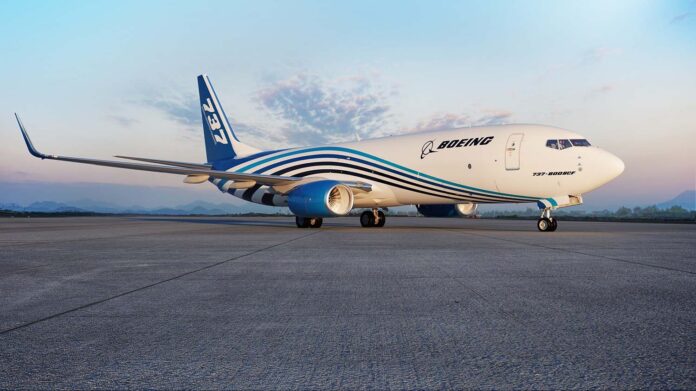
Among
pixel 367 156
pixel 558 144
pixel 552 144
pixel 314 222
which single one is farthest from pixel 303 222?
pixel 558 144

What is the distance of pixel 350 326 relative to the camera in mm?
3514

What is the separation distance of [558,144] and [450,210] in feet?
22.5

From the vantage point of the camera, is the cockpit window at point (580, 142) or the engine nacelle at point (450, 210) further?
the engine nacelle at point (450, 210)

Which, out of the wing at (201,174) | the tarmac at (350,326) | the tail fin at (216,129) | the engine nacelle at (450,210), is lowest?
the tarmac at (350,326)

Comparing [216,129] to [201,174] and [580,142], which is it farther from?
[580,142]

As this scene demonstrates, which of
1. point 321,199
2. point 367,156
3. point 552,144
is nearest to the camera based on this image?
point 552,144

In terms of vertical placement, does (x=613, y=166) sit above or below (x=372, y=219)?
above

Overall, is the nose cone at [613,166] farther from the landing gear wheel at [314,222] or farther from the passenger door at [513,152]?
the landing gear wheel at [314,222]

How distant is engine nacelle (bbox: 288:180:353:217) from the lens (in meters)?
17.3

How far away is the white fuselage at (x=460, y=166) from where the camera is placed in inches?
594

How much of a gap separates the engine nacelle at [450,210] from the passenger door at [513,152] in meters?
4.91

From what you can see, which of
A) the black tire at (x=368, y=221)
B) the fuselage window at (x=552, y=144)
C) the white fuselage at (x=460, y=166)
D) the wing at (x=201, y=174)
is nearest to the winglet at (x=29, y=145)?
the wing at (x=201, y=174)

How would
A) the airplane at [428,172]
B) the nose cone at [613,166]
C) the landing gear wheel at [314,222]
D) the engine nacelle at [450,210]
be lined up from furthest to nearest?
1. the engine nacelle at [450,210]
2. the landing gear wheel at [314,222]
3. the airplane at [428,172]
4. the nose cone at [613,166]

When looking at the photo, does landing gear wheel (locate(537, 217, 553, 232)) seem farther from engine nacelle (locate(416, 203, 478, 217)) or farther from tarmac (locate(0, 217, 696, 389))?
tarmac (locate(0, 217, 696, 389))
